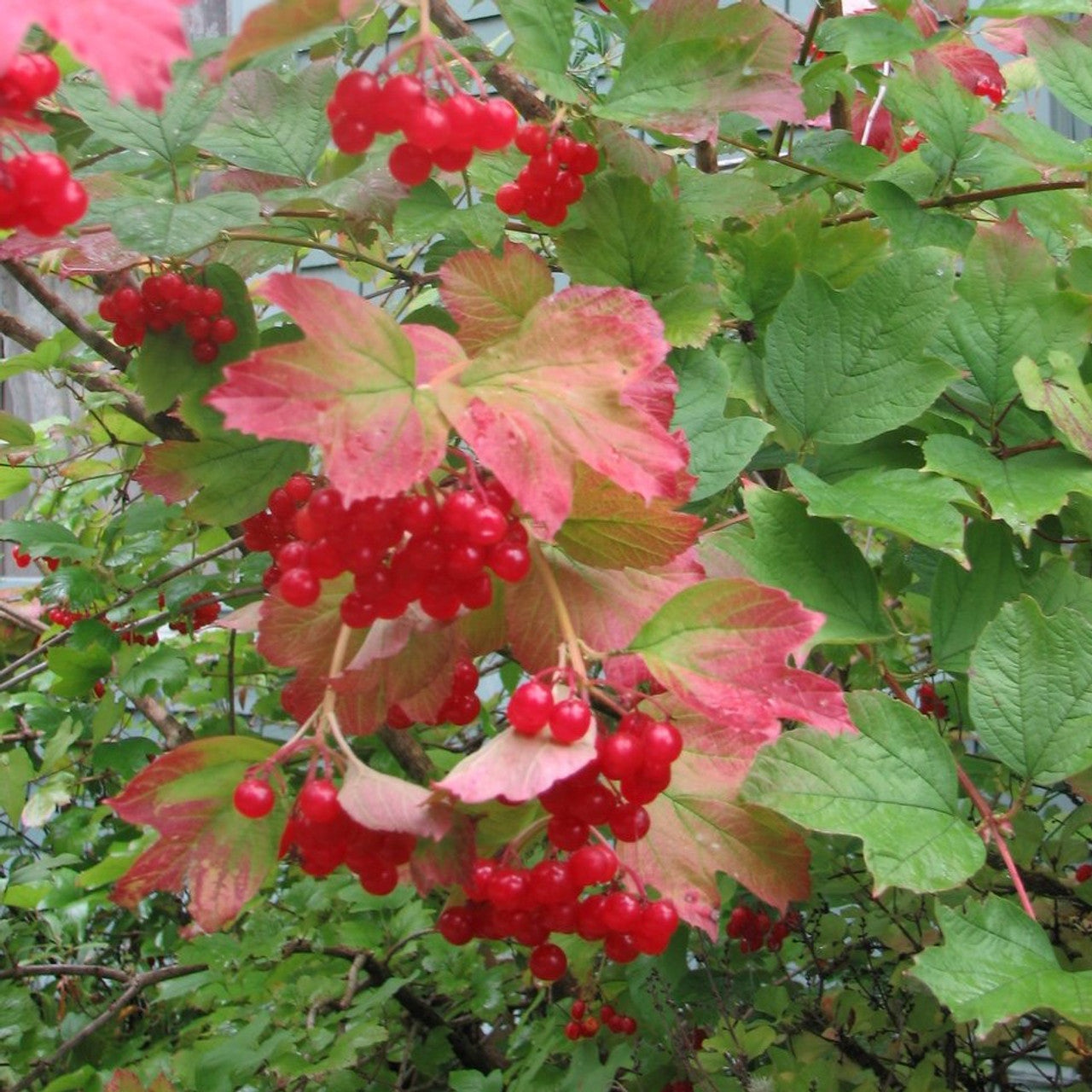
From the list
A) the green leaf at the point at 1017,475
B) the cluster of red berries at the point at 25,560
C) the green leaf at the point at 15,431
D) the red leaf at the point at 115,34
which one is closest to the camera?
the red leaf at the point at 115,34

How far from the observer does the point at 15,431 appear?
1.92 meters

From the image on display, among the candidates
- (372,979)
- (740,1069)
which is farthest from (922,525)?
(372,979)

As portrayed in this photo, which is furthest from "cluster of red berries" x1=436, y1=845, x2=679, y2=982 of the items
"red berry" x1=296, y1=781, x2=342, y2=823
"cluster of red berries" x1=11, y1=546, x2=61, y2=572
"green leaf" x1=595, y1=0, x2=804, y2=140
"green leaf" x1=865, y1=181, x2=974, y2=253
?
"cluster of red berries" x1=11, y1=546, x2=61, y2=572

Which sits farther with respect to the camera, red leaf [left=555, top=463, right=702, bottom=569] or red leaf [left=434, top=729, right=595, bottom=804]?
red leaf [left=555, top=463, right=702, bottom=569]

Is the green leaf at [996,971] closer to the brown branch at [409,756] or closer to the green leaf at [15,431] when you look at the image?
the brown branch at [409,756]

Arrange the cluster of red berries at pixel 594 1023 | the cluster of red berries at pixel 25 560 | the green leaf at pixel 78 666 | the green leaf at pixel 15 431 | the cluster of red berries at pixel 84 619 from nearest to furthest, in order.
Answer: the cluster of red berries at pixel 594 1023, the green leaf at pixel 78 666, the cluster of red berries at pixel 84 619, the green leaf at pixel 15 431, the cluster of red berries at pixel 25 560

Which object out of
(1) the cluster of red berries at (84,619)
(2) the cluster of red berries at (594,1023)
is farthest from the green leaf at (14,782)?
(2) the cluster of red berries at (594,1023)

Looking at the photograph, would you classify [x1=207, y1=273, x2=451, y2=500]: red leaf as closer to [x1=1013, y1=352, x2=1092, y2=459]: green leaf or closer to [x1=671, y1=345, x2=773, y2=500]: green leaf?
[x1=671, y1=345, x2=773, y2=500]: green leaf

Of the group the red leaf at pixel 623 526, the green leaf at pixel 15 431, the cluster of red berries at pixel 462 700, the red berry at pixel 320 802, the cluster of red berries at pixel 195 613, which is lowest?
the cluster of red berries at pixel 195 613

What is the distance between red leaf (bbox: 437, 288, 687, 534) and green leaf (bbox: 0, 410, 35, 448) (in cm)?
145

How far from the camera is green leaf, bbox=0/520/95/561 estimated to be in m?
1.75

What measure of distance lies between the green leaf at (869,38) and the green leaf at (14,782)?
161cm

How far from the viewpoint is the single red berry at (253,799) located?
77cm

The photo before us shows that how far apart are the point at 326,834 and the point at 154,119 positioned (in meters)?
0.63
